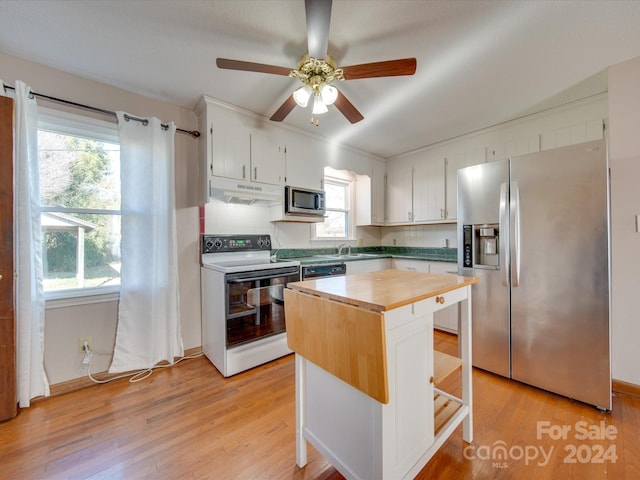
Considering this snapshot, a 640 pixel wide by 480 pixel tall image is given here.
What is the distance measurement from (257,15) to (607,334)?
3.01 m

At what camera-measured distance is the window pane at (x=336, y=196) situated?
382cm

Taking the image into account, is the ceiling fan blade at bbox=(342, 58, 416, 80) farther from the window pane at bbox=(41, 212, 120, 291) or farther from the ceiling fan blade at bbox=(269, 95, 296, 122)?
the window pane at bbox=(41, 212, 120, 291)

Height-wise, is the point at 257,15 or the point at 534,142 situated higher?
the point at 257,15

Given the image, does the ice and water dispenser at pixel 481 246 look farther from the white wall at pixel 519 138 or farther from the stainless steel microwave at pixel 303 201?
the stainless steel microwave at pixel 303 201

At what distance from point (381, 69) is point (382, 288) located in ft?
4.27

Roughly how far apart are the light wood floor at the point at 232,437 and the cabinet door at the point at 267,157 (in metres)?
1.98

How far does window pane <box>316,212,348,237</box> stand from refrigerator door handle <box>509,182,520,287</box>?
2.15 m

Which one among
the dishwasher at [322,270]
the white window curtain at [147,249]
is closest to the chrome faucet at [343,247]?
the dishwasher at [322,270]

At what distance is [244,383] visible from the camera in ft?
6.86

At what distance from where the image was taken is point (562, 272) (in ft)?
6.07

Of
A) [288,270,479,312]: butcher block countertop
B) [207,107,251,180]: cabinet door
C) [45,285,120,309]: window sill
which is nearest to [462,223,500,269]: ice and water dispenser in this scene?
[288,270,479,312]: butcher block countertop

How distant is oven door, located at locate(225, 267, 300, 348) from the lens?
2.20 m

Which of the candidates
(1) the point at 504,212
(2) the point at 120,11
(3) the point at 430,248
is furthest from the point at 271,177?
(3) the point at 430,248

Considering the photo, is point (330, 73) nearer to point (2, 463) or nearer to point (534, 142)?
point (534, 142)
